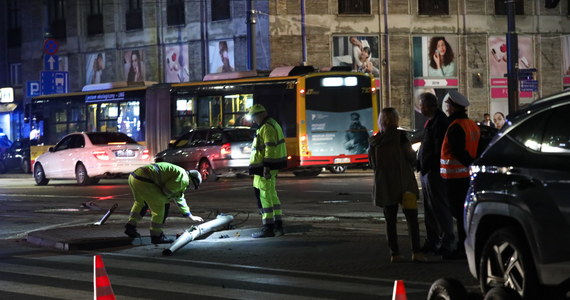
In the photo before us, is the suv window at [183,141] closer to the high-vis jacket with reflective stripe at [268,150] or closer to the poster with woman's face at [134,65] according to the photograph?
the high-vis jacket with reflective stripe at [268,150]

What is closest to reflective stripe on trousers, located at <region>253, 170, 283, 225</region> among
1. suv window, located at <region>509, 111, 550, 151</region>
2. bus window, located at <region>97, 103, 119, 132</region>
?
suv window, located at <region>509, 111, 550, 151</region>

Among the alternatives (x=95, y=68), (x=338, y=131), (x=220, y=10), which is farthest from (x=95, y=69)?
(x=338, y=131)

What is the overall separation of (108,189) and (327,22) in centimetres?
1914

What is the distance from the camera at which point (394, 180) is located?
1105 cm

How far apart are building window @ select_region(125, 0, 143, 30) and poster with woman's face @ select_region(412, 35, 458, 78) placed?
41.0 feet

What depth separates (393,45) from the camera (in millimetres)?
43812

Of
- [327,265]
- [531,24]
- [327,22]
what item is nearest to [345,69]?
[327,22]

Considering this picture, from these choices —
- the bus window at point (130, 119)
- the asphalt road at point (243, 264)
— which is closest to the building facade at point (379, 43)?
the bus window at point (130, 119)

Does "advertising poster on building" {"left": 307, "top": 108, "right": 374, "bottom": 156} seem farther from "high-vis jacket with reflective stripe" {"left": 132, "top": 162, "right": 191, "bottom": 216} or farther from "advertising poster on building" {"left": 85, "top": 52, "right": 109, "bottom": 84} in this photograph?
"advertising poster on building" {"left": 85, "top": 52, "right": 109, "bottom": 84}

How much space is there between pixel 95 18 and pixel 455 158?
4047cm

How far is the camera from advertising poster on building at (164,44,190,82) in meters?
45.3

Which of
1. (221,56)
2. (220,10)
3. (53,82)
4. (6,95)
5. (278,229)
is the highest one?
(220,10)

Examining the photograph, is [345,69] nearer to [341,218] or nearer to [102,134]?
[102,134]

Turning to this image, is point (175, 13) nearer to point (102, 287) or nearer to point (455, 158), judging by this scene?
point (455, 158)
